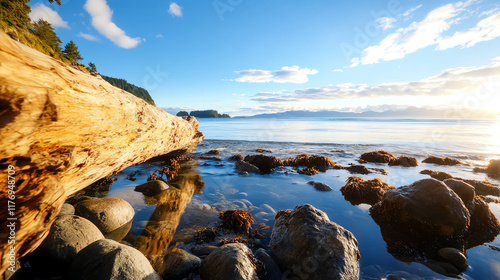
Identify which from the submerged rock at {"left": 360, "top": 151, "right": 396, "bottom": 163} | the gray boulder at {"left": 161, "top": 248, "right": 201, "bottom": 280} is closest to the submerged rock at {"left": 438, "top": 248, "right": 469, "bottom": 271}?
the gray boulder at {"left": 161, "top": 248, "right": 201, "bottom": 280}

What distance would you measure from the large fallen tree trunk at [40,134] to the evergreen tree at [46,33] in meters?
37.8

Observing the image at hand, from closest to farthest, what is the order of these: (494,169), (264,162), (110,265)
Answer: (110,265) → (494,169) → (264,162)

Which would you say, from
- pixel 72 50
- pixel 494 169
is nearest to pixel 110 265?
pixel 494 169

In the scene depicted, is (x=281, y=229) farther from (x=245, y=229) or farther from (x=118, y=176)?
(x=118, y=176)

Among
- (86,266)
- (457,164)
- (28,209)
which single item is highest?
(28,209)

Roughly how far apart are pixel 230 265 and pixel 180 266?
0.91m

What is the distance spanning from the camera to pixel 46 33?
89.9 ft

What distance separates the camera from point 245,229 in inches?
163

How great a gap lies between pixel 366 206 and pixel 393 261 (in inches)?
89.8

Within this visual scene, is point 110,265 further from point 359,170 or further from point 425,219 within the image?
point 359,170

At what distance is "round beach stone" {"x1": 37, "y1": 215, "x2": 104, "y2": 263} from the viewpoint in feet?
8.90

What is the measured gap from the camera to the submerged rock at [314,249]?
8.90ft

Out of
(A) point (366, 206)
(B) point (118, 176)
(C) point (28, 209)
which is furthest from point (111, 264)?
(B) point (118, 176)

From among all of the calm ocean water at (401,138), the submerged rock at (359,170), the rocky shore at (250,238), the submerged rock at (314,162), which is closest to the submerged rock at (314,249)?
the rocky shore at (250,238)
